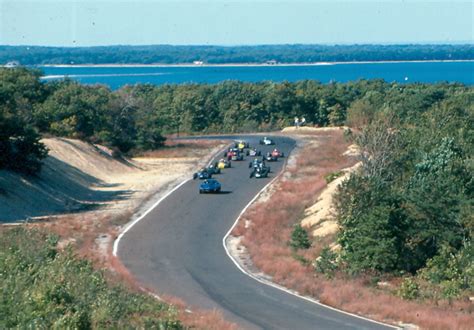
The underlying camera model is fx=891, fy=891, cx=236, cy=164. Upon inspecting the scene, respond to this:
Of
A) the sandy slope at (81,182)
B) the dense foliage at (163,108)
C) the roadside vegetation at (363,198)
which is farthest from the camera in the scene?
the dense foliage at (163,108)

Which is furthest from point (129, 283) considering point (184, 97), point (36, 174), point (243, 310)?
point (184, 97)

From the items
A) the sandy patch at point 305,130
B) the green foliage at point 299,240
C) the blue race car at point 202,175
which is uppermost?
the green foliage at point 299,240

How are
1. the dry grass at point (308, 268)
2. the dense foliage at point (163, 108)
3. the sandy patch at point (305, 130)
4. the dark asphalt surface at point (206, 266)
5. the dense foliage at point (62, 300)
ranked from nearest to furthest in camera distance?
the dense foliage at point (62, 300)
the dark asphalt surface at point (206, 266)
the dry grass at point (308, 268)
the dense foliage at point (163, 108)
the sandy patch at point (305, 130)

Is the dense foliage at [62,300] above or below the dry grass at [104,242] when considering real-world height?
above

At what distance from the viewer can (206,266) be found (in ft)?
109

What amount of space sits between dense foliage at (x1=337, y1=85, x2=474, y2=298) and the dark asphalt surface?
475cm

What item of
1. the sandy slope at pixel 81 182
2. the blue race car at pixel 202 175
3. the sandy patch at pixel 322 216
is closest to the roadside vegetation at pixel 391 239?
the sandy patch at pixel 322 216

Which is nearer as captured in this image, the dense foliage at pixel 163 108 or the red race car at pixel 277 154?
the dense foliage at pixel 163 108

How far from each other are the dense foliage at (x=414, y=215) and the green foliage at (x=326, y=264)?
46 centimetres

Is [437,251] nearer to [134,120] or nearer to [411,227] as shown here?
[411,227]

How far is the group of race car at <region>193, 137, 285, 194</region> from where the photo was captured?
54.9 metres

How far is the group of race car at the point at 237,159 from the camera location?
54941 mm

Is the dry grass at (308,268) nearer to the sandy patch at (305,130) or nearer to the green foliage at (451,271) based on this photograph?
the green foliage at (451,271)

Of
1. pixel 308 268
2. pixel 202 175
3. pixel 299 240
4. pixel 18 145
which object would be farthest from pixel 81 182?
pixel 308 268
